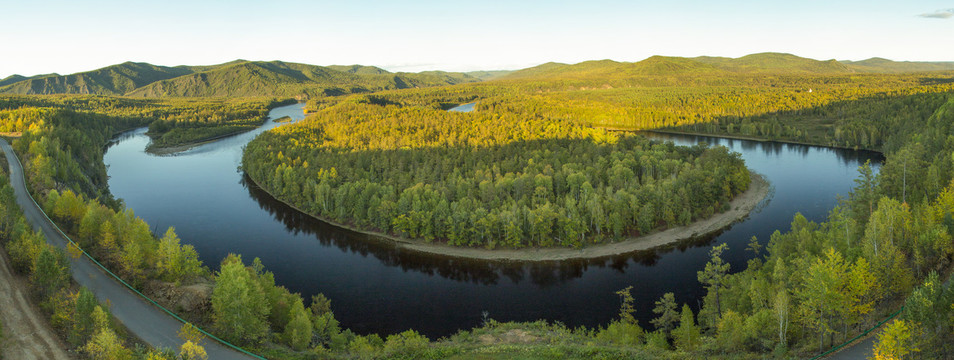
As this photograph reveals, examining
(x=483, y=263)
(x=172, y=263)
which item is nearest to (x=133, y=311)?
(x=172, y=263)

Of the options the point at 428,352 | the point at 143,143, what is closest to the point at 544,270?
the point at 428,352

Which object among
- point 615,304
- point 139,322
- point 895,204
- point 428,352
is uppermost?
point 895,204

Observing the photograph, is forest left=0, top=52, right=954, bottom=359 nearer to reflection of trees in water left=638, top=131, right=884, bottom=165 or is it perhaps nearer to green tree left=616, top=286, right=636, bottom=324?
green tree left=616, top=286, right=636, bottom=324

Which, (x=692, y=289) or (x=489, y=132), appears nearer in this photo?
(x=692, y=289)

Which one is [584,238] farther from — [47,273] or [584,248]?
[47,273]

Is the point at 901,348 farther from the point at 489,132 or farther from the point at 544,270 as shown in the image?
the point at 489,132

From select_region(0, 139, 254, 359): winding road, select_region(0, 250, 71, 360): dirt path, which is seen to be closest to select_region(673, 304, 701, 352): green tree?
select_region(0, 139, 254, 359): winding road
